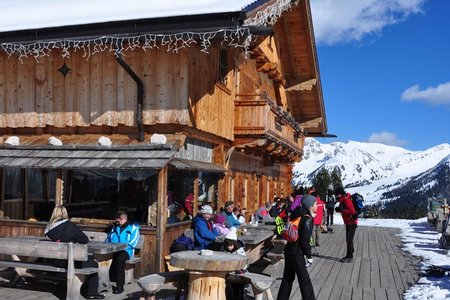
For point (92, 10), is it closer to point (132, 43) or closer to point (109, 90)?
point (132, 43)

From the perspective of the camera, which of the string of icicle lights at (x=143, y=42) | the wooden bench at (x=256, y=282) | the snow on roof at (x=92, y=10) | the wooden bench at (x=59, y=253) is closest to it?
the wooden bench at (x=256, y=282)

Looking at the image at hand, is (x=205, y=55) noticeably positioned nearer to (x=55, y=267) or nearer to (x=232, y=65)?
(x=232, y=65)

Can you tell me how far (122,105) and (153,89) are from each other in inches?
31.3

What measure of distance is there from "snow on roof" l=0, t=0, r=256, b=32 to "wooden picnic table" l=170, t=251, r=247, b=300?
4.55m

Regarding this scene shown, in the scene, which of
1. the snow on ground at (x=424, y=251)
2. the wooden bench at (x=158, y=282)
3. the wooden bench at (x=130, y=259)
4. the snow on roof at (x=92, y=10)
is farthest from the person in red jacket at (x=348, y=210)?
the wooden bench at (x=158, y=282)

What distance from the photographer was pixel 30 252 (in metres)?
8.52

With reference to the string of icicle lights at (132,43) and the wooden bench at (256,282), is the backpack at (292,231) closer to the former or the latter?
the wooden bench at (256,282)

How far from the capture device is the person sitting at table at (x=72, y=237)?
8.72m

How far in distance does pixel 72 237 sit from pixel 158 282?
6.89 feet

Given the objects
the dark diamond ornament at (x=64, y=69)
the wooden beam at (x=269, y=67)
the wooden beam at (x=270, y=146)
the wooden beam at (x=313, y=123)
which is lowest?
the wooden beam at (x=270, y=146)

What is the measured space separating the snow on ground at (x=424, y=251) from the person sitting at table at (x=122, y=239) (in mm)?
4916

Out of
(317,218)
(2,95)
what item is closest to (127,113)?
(2,95)

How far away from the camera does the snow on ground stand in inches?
373

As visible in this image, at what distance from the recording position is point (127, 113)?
11680 millimetres
